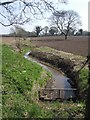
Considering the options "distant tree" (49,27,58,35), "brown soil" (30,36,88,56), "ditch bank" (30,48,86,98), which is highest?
"distant tree" (49,27,58,35)

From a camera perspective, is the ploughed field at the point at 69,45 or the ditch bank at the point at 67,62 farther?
the ploughed field at the point at 69,45

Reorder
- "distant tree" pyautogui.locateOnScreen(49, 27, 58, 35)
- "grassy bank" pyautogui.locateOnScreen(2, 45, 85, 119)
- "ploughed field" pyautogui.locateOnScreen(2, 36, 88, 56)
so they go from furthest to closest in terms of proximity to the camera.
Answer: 1. "distant tree" pyautogui.locateOnScreen(49, 27, 58, 35)
2. "ploughed field" pyautogui.locateOnScreen(2, 36, 88, 56)
3. "grassy bank" pyautogui.locateOnScreen(2, 45, 85, 119)

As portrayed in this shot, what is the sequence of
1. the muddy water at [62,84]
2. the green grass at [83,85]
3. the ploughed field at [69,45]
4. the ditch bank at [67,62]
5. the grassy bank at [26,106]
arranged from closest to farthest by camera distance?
the grassy bank at [26,106] < the green grass at [83,85] < the muddy water at [62,84] < the ditch bank at [67,62] < the ploughed field at [69,45]

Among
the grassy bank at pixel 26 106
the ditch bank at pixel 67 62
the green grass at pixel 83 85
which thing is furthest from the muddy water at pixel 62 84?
the grassy bank at pixel 26 106

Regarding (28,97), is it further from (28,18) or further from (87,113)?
(87,113)

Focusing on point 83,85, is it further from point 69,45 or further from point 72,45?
point 69,45

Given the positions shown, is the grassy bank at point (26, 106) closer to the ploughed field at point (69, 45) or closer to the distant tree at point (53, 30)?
the ploughed field at point (69, 45)

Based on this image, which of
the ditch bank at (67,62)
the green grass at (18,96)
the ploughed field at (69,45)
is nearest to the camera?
the green grass at (18,96)

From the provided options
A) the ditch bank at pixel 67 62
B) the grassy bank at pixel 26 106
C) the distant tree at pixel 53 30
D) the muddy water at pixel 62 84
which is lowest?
the muddy water at pixel 62 84

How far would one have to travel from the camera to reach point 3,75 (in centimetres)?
1570

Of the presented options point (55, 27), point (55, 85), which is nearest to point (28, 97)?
point (55, 85)

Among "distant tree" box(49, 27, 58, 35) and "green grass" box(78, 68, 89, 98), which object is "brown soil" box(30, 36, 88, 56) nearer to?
"green grass" box(78, 68, 89, 98)

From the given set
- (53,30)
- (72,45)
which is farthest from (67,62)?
(53,30)

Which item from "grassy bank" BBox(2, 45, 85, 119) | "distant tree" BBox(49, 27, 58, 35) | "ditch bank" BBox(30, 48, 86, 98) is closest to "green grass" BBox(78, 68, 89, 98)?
"ditch bank" BBox(30, 48, 86, 98)
